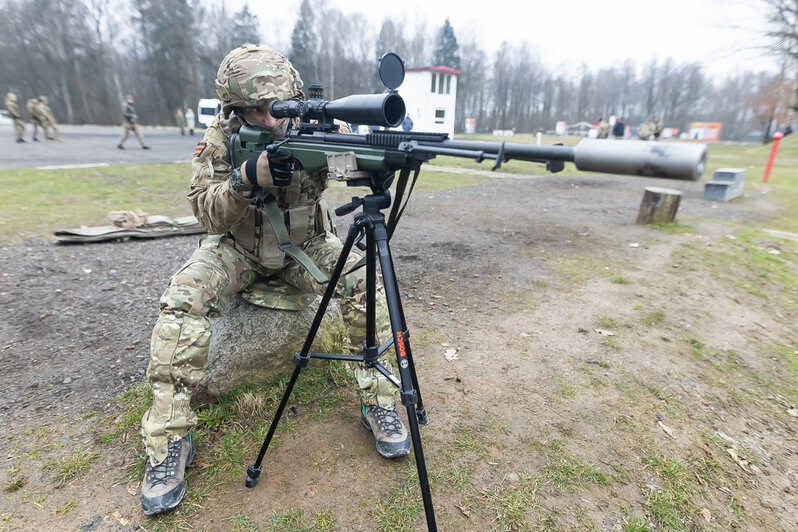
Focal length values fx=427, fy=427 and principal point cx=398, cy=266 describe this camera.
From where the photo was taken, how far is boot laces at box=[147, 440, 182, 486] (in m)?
2.06

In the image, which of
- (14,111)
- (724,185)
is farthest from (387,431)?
(14,111)

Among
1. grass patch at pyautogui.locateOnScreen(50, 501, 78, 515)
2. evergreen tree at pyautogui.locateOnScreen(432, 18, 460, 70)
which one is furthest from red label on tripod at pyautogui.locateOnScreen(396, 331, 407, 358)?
evergreen tree at pyautogui.locateOnScreen(432, 18, 460, 70)

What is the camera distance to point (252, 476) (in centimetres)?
218

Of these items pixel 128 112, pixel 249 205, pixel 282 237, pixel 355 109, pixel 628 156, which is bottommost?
pixel 282 237

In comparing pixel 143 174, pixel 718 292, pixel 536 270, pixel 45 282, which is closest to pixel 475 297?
pixel 536 270

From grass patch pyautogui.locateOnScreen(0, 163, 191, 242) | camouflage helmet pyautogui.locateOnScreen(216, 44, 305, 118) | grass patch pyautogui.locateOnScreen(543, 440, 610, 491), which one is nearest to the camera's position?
grass patch pyautogui.locateOnScreen(543, 440, 610, 491)

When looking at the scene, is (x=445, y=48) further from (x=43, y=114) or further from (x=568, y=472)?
(x=568, y=472)

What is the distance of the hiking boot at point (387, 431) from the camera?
7.84 ft

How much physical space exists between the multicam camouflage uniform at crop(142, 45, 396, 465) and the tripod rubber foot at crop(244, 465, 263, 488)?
0.39 meters

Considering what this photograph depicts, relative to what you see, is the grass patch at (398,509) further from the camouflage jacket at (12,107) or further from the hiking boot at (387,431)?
the camouflage jacket at (12,107)

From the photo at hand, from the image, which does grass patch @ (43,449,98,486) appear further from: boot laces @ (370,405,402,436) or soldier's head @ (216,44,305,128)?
soldier's head @ (216,44,305,128)

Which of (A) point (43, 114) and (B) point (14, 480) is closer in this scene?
(B) point (14, 480)

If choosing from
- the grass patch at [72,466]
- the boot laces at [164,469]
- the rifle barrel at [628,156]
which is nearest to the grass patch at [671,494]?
the rifle barrel at [628,156]

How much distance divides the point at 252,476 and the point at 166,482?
1.29ft
